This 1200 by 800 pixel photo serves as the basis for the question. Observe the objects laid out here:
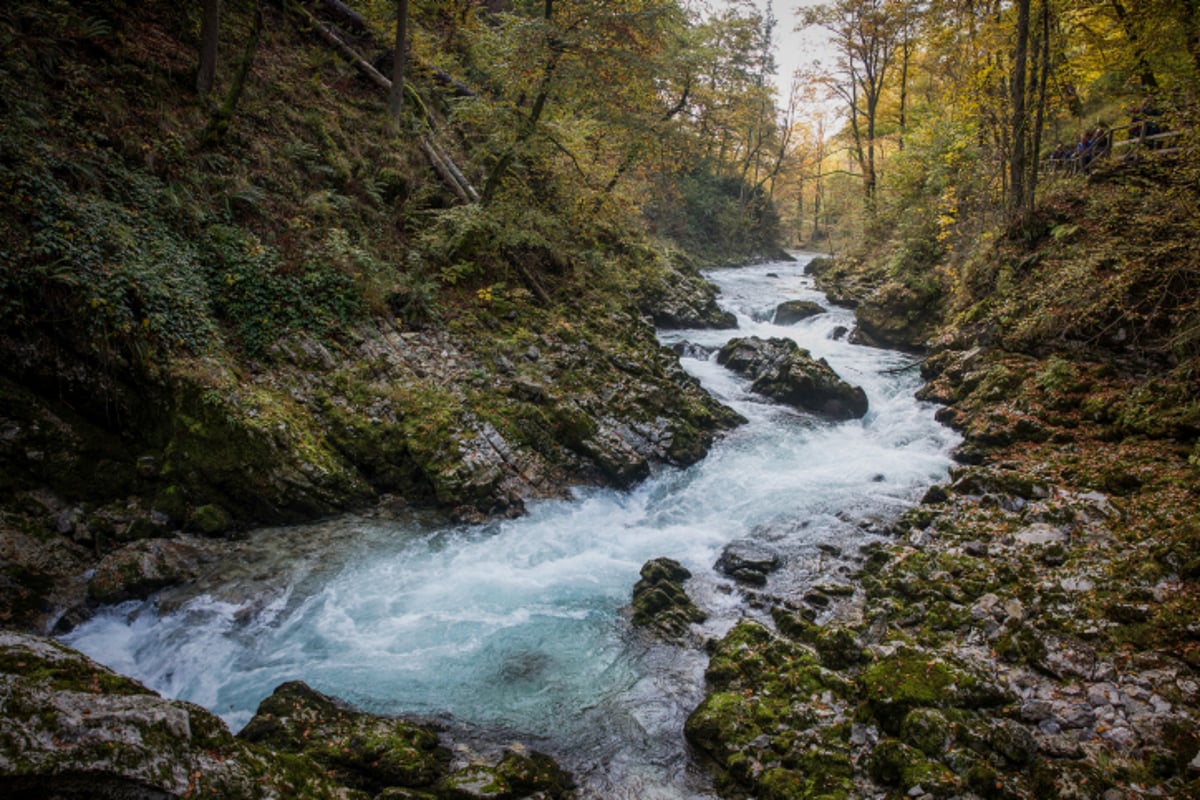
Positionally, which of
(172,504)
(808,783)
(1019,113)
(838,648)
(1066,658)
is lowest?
(808,783)

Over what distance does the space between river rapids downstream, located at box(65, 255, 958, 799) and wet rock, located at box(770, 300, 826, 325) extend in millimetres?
10803

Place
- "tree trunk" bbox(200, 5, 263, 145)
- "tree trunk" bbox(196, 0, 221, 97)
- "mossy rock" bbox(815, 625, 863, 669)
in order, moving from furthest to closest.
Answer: "tree trunk" bbox(196, 0, 221, 97) < "tree trunk" bbox(200, 5, 263, 145) < "mossy rock" bbox(815, 625, 863, 669)

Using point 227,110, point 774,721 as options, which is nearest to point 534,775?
point 774,721

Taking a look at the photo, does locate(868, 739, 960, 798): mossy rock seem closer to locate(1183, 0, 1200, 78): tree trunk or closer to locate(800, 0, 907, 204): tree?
locate(1183, 0, 1200, 78): tree trunk

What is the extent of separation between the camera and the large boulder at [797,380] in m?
14.4

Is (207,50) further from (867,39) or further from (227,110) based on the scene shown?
(867,39)

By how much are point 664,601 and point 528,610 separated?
188 cm

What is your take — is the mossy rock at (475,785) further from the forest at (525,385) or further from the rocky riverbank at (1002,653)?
the rocky riverbank at (1002,653)

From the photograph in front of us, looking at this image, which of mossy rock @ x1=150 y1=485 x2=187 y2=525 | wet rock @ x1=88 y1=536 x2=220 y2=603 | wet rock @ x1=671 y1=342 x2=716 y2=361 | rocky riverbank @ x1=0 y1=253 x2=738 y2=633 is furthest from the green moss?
wet rock @ x1=671 y1=342 x2=716 y2=361

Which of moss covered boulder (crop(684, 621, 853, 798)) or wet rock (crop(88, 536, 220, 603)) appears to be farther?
wet rock (crop(88, 536, 220, 603))

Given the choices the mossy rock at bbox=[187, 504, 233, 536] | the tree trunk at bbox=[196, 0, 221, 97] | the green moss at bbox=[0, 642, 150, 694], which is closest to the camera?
the green moss at bbox=[0, 642, 150, 694]

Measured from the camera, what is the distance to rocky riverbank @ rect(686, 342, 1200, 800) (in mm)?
4711

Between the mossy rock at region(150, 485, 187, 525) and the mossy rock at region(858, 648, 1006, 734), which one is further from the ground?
the mossy rock at region(150, 485, 187, 525)

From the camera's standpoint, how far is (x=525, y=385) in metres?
11.2
